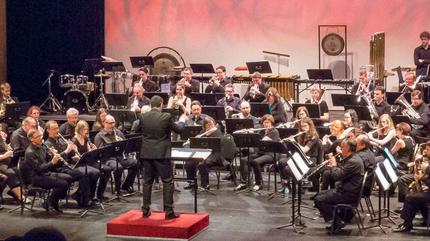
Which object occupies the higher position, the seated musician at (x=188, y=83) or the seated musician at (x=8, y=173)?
the seated musician at (x=188, y=83)

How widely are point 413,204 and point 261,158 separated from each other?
3730 millimetres

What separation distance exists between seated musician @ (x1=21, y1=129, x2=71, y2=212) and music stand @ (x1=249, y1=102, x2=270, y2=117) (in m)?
4.52

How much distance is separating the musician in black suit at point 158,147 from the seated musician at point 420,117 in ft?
18.9

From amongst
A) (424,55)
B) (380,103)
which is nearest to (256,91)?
(380,103)

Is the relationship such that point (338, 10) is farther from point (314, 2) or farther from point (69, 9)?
point (69, 9)

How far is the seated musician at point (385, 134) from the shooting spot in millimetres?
12258

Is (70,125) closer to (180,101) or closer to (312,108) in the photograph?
(180,101)

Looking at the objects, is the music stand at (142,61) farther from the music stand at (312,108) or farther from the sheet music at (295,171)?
the sheet music at (295,171)

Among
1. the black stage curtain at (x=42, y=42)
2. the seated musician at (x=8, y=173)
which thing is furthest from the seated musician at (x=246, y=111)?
the black stage curtain at (x=42, y=42)

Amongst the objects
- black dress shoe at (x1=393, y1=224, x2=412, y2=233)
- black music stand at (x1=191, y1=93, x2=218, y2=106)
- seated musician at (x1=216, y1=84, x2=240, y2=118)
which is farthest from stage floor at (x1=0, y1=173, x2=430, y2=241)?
black music stand at (x1=191, y1=93, x2=218, y2=106)

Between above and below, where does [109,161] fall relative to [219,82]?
below

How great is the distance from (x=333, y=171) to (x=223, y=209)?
8.27 feet

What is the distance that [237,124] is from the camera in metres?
13.4

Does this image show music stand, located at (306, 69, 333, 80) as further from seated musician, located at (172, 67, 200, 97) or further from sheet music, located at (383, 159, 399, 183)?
sheet music, located at (383, 159, 399, 183)
